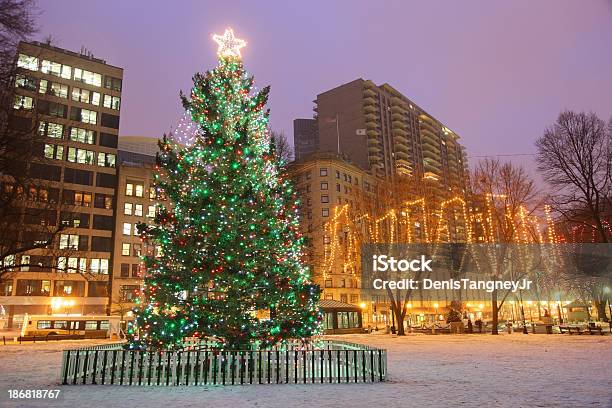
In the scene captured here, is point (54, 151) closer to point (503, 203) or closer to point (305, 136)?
point (503, 203)

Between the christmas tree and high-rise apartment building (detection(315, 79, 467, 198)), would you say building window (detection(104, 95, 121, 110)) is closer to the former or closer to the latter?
high-rise apartment building (detection(315, 79, 467, 198))

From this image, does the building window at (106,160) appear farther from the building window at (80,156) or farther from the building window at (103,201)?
the building window at (103,201)

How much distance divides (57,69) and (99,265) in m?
30.5

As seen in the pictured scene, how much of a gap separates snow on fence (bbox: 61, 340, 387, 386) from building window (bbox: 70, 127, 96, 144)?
62.6 meters

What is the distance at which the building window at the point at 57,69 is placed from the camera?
66062 millimetres

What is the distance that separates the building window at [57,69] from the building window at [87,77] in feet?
3.34

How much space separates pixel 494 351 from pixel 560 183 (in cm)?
1938

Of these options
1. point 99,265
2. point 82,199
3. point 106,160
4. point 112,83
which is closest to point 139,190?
point 106,160

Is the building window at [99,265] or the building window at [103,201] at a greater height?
the building window at [103,201]

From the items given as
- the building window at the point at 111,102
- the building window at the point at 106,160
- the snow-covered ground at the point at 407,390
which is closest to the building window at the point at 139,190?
the building window at the point at 106,160

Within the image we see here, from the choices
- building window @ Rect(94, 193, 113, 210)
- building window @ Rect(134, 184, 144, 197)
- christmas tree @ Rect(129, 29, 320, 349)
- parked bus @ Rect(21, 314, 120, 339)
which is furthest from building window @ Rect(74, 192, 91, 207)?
christmas tree @ Rect(129, 29, 320, 349)

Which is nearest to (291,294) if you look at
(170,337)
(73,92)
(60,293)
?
(170,337)

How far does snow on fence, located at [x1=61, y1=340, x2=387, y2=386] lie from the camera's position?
529 inches

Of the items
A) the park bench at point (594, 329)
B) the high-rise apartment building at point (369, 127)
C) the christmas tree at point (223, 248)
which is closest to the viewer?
the christmas tree at point (223, 248)
